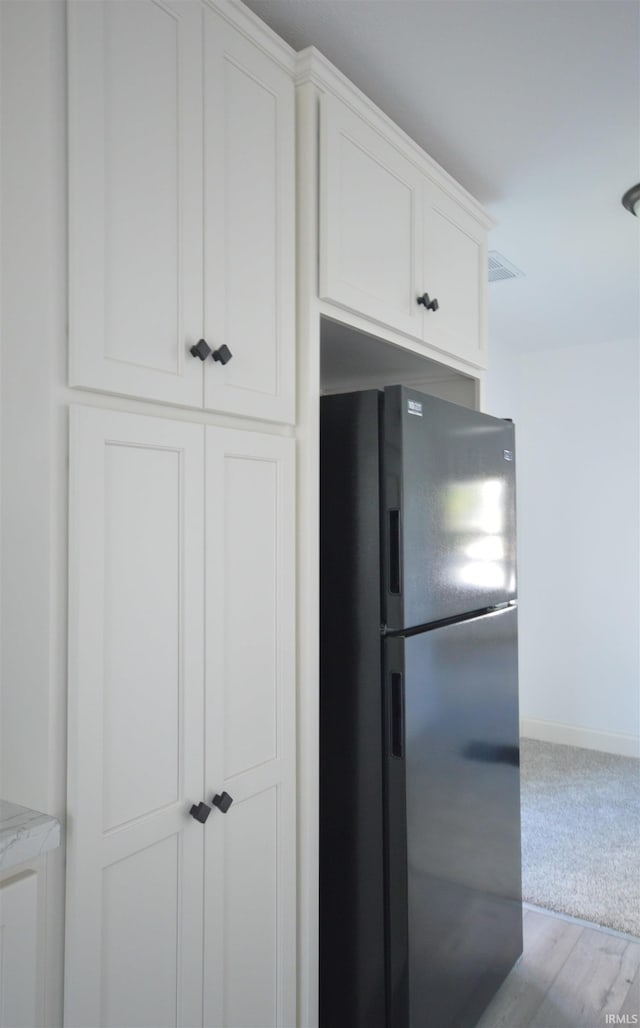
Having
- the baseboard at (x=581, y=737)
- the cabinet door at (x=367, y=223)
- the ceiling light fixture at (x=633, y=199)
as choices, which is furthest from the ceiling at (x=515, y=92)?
the baseboard at (x=581, y=737)

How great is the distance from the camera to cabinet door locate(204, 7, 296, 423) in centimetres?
139

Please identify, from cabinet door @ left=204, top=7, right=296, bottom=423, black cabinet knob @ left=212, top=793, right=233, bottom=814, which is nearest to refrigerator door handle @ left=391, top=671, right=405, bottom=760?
black cabinet knob @ left=212, top=793, right=233, bottom=814

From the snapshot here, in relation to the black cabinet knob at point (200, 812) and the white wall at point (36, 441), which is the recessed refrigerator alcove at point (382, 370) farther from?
the black cabinet knob at point (200, 812)

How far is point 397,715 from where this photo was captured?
163cm

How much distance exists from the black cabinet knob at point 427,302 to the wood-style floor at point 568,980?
2.00m

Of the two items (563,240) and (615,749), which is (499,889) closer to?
(563,240)

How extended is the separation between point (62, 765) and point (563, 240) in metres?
2.59

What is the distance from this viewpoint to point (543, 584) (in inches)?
186

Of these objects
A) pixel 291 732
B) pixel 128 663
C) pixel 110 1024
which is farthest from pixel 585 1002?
pixel 128 663

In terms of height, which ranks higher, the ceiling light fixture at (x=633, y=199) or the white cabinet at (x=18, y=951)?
the ceiling light fixture at (x=633, y=199)

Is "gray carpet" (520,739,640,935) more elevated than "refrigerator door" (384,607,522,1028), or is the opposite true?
"refrigerator door" (384,607,522,1028)

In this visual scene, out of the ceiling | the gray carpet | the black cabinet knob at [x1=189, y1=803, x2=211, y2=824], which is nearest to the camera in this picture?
the black cabinet knob at [x1=189, y1=803, x2=211, y2=824]

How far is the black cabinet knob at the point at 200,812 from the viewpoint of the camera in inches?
51.4

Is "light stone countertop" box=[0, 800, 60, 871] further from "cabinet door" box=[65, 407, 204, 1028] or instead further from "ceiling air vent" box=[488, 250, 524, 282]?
"ceiling air vent" box=[488, 250, 524, 282]
